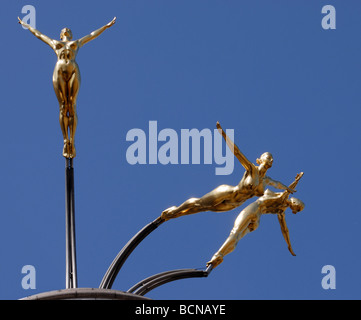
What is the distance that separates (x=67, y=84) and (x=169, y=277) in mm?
5837

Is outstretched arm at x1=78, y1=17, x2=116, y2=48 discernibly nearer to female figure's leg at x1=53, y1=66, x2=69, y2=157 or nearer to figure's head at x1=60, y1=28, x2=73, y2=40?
figure's head at x1=60, y1=28, x2=73, y2=40

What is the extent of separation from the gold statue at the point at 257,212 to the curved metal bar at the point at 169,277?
68 centimetres

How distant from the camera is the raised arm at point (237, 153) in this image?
44.7 meters

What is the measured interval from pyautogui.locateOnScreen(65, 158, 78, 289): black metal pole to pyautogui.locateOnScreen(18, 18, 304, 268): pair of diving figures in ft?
3.18

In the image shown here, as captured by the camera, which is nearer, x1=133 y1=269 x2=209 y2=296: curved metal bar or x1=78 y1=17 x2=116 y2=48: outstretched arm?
x1=133 y1=269 x2=209 y2=296: curved metal bar

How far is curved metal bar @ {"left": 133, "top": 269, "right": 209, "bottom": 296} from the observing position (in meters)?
43.4

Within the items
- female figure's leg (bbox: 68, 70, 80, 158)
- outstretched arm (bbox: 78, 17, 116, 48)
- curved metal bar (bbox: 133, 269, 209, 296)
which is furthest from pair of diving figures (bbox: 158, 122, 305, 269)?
outstretched arm (bbox: 78, 17, 116, 48)

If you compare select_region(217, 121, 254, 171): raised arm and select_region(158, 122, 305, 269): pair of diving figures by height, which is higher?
select_region(217, 121, 254, 171): raised arm

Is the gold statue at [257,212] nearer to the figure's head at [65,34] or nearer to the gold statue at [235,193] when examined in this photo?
the gold statue at [235,193]

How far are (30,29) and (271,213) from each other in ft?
26.1

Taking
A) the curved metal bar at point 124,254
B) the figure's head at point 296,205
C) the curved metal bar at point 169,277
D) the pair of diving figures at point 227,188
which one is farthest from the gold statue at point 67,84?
the figure's head at point 296,205

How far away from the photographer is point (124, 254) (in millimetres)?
44156

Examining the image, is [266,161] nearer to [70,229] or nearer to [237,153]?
[237,153]

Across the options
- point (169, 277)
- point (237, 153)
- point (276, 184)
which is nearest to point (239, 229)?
point (276, 184)
